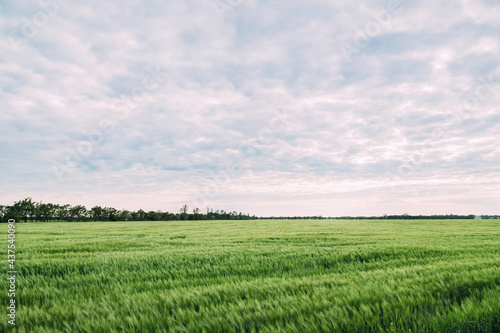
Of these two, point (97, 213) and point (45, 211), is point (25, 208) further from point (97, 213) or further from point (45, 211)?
point (97, 213)

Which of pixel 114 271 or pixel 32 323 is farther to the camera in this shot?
pixel 114 271

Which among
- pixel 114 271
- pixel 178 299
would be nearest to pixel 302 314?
pixel 178 299

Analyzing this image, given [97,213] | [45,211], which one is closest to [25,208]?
[45,211]

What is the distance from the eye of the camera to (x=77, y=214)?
116m

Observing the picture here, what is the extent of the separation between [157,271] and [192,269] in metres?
0.83

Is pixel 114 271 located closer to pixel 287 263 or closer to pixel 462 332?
pixel 287 263

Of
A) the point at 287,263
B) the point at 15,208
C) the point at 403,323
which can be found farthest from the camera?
the point at 15,208

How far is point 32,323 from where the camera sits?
3369 millimetres

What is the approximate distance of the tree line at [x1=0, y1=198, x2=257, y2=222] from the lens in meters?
94.6

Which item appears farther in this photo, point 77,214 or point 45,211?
point 77,214

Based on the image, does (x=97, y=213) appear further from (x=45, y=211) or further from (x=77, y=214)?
(x=45, y=211)

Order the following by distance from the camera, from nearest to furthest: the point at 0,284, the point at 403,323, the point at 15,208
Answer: the point at 403,323 < the point at 0,284 < the point at 15,208

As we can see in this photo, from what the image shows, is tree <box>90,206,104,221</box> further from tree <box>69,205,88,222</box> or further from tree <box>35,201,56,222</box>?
tree <box>35,201,56,222</box>

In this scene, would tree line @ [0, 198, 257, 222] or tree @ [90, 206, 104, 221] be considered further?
tree @ [90, 206, 104, 221]
